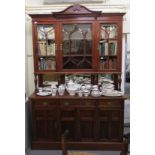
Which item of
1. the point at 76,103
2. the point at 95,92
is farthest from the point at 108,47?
the point at 76,103

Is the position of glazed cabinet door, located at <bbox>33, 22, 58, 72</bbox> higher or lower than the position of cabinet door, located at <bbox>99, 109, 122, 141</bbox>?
higher

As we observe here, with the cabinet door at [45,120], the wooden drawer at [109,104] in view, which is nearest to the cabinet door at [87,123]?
the wooden drawer at [109,104]

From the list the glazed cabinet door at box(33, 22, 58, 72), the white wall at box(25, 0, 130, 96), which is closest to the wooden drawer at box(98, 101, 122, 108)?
the glazed cabinet door at box(33, 22, 58, 72)

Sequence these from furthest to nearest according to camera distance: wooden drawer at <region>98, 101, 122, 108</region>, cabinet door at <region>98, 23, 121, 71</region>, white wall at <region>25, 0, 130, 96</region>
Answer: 1. white wall at <region>25, 0, 130, 96</region>
2. cabinet door at <region>98, 23, 121, 71</region>
3. wooden drawer at <region>98, 101, 122, 108</region>

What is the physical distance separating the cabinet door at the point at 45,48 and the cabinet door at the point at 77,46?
0.14 m

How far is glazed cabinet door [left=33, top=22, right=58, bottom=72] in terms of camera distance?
3.09 m

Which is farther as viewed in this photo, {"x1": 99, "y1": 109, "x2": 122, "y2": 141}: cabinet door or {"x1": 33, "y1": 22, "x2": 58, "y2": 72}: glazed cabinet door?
{"x1": 33, "y1": 22, "x2": 58, "y2": 72}: glazed cabinet door

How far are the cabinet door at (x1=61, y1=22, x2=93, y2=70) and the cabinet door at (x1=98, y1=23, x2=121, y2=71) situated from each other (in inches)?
5.8

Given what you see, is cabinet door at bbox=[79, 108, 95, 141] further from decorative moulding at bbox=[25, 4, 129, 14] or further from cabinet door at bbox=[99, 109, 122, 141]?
decorative moulding at bbox=[25, 4, 129, 14]

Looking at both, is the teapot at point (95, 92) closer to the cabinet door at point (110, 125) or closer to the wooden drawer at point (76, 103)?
the wooden drawer at point (76, 103)

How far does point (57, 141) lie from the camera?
3.05 m

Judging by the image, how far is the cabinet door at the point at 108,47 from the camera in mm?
3055
